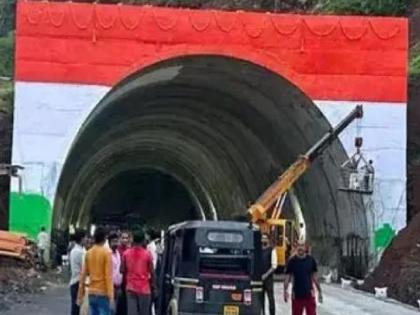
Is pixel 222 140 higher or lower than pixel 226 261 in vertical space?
higher

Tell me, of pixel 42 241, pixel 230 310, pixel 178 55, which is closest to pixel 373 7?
pixel 178 55

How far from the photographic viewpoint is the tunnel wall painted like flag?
106 feet

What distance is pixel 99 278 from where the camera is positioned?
14391 millimetres

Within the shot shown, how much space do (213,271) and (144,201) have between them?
57.8 meters

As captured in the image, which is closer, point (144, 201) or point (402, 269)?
point (402, 269)

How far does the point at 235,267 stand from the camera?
17562 mm

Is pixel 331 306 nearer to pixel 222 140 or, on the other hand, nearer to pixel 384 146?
pixel 384 146

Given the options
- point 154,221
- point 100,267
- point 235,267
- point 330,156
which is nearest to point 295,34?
point 330,156

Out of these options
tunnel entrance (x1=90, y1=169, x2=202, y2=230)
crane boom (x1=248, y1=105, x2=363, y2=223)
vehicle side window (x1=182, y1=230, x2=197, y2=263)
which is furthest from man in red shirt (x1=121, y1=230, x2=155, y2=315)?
tunnel entrance (x1=90, y1=169, x2=202, y2=230)

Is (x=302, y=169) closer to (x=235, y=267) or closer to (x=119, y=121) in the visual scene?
(x=119, y=121)

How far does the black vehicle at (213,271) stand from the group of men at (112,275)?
461 mm

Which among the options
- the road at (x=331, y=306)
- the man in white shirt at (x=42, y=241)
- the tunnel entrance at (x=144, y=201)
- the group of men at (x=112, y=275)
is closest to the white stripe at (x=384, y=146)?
the road at (x=331, y=306)

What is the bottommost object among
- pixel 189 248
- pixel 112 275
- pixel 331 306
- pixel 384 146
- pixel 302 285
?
pixel 331 306

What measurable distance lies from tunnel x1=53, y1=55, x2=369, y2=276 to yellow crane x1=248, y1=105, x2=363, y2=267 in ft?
2.10
